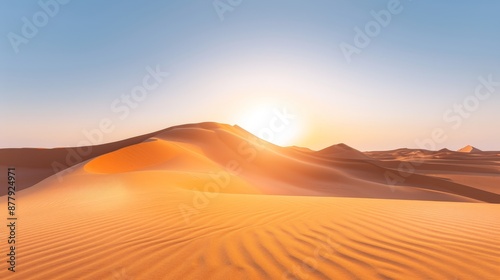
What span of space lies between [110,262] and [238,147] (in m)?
25.8

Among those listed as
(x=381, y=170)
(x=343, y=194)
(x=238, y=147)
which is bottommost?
(x=343, y=194)

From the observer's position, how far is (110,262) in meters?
3.21

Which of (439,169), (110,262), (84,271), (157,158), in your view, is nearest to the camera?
(84,271)

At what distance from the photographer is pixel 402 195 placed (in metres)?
18.1

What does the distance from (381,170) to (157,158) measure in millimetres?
19309

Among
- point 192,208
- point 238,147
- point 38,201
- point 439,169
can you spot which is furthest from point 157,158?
point 439,169

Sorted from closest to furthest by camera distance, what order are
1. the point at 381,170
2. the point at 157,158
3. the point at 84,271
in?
the point at 84,271, the point at 157,158, the point at 381,170

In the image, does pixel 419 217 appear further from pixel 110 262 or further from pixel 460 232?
pixel 110 262

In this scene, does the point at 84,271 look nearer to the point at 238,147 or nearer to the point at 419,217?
the point at 419,217

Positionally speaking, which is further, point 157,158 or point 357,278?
point 157,158

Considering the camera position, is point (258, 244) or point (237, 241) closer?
point (258, 244)

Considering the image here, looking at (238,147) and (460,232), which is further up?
(238,147)

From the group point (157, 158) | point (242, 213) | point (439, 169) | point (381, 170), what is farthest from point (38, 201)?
point (439, 169)

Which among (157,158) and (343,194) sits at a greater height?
(157,158)
